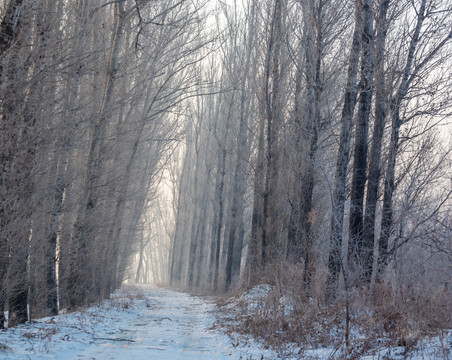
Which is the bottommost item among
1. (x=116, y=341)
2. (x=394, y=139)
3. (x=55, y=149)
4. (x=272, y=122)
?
(x=116, y=341)

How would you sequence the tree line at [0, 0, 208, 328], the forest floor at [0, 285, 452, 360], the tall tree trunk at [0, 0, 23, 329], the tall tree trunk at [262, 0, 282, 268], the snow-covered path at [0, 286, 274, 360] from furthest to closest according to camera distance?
the tall tree trunk at [262, 0, 282, 268] → the tree line at [0, 0, 208, 328] → the tall tree trunk at [0, 0, 23, 329] → the snow-covered path at [0, 286, 274, 360] → the forest floor at [0, 285, 452, 360]

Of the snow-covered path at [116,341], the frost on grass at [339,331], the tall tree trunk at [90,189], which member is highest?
the tall tree trunk at [90,189]

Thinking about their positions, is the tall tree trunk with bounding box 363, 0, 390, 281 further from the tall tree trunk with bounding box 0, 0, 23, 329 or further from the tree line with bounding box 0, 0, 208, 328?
the tall tree trunk with bounding box 0, 0, 23, 329

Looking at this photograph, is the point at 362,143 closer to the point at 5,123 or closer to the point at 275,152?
the point at 275,152

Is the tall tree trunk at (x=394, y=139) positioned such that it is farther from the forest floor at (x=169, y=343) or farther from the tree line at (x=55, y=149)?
the tree line at (x=55, y=149)

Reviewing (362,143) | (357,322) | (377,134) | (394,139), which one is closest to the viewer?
(357,322)

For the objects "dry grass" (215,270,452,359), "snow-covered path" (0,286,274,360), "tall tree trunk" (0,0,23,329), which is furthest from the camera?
"tall tree trunk" (0,0,23,329)

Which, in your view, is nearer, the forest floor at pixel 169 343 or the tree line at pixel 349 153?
the forest floor at pixel 169 343

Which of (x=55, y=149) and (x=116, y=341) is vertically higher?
(x=55, y=149)

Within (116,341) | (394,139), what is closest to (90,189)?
(116,341)

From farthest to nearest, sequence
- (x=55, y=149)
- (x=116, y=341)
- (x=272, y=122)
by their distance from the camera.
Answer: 1. (x=272, y=122)
2. (x=55, y=149)
3. (x=116, y=341)

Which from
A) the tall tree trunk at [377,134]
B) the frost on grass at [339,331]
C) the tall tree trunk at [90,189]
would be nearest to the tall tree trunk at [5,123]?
the frost on grass at [339,331]

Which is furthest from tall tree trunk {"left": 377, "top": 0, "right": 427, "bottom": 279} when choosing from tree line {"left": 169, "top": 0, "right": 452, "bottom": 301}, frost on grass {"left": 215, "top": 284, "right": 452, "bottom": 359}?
frost on grass {"left": 215, "top": 284, "right": 452, "bottom": 359}

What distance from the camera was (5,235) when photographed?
255 inches
